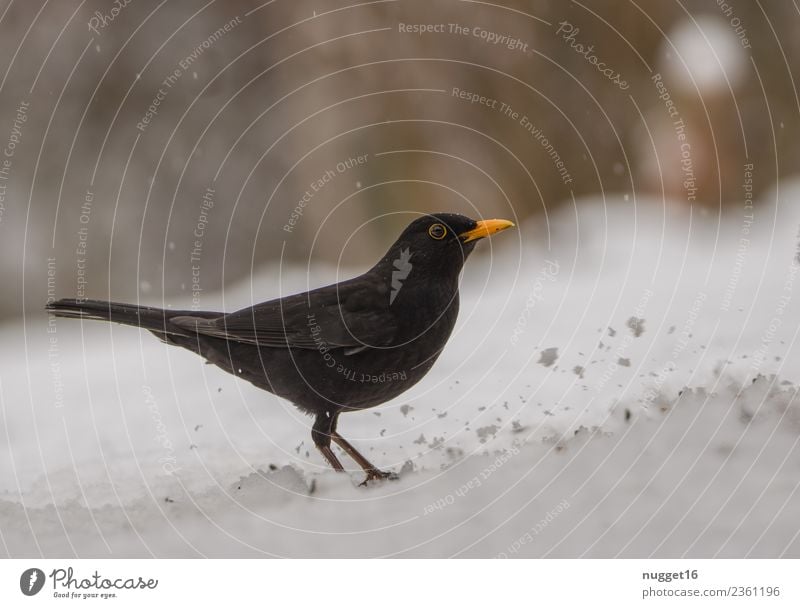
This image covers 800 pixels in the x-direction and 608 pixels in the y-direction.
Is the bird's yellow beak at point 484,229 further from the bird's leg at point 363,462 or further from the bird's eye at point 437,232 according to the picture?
the bird's leg at point 363,462

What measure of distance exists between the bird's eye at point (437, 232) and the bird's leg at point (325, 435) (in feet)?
3.09

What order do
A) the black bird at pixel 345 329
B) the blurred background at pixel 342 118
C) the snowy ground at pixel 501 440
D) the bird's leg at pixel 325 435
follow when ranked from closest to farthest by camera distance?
the snowy ground at pixel 501 440 → the black bird at pixel 345 329 → the bird's leg at pixel 325 435 → the blurred background at pixel 342 118

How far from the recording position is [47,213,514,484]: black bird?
335 cm

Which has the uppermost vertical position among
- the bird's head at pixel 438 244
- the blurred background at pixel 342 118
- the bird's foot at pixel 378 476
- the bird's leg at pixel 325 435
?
the blurred background at pixel 342 118

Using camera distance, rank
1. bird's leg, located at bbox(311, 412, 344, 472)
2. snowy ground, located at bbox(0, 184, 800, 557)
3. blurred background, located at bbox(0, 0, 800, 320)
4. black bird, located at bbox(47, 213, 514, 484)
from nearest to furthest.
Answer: snowy ground, located at bbox(0, 184, 800, 557)
black bird, located at bbox(47, 213, 514, 484)
bird's leg, located at bbox(311, 412, 344, 472)
blurred background, located at bbox(0, 0, 800, 320)

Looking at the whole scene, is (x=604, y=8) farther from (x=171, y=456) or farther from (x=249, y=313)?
(x=171, y=456)

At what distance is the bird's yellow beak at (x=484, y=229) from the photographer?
335cm

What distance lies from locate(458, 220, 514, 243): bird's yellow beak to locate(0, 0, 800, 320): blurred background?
1.97m

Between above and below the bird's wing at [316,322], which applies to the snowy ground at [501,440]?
below

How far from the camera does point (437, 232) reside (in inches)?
136

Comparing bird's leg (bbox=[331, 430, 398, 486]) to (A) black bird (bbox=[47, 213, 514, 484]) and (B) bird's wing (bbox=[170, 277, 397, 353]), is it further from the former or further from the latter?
(B) bird's wing (bbox=[170, 277, 397, 353])

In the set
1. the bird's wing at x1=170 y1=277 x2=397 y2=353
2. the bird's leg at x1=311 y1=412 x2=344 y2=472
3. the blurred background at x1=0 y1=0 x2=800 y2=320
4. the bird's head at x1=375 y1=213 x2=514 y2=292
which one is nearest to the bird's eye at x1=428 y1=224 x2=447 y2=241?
the bird's head at x1=375 y1=213 x2=514 y2=292

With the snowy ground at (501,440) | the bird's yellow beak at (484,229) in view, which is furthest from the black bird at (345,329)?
the snowy ground at (501,440)

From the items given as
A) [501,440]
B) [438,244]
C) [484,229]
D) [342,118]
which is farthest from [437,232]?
[342,118]
